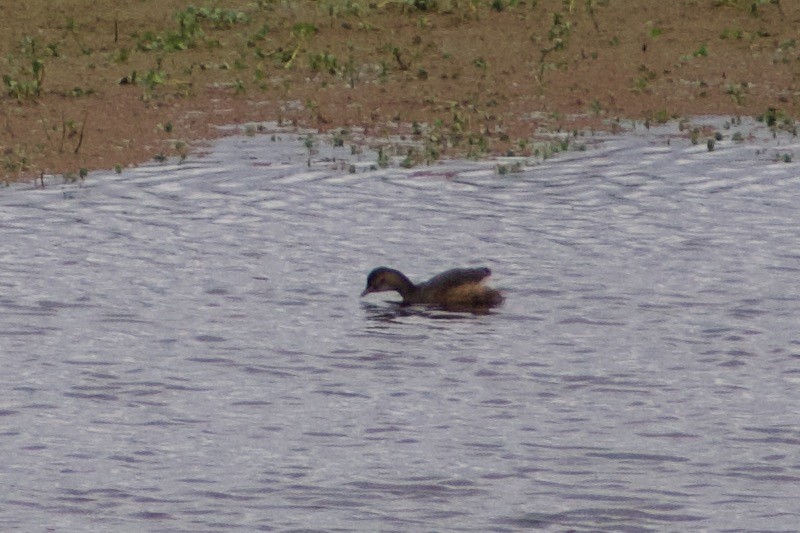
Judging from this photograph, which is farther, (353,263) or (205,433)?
(353,263)

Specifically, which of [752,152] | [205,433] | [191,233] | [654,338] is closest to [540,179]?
[752,152]

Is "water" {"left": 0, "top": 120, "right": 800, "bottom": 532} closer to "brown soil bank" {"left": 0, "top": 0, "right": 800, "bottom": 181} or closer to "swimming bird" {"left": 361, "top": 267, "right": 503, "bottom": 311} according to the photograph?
"swimming bird" {"left": 361, "top": 267, "right": 503, "bottom": 311}

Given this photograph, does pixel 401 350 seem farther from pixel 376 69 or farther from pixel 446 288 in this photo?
pixel 376 69

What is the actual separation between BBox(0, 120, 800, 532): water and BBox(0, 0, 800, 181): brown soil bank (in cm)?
137

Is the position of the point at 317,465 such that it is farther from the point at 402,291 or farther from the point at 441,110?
the point at 441,110

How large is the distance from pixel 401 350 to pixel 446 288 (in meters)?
1.12

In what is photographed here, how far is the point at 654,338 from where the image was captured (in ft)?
35.7

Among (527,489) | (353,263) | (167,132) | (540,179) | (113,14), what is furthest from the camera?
(113,14)

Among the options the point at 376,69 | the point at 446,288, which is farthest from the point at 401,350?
the point at 376,69

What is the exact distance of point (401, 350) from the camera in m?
10.9

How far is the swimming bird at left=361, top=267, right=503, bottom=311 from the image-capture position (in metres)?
11.7

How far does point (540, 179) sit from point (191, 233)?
3165mm

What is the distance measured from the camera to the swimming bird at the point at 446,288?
38.3 feet

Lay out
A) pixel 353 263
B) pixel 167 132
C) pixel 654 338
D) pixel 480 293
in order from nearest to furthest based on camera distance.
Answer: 1. pixel 654 338
2. pixel 480 293
3. pixel 353 263
4. pixel 167 132
